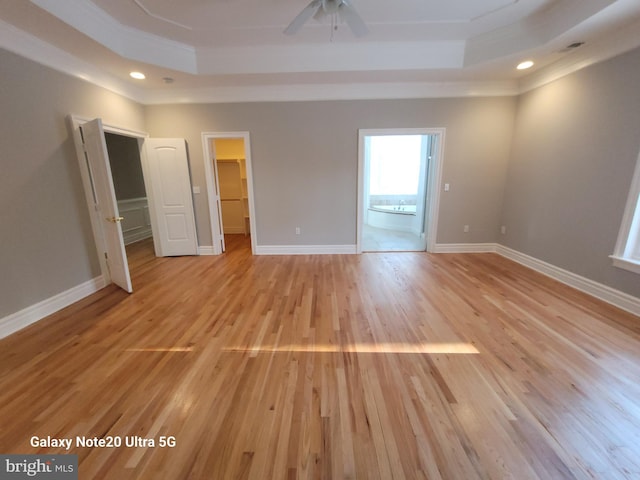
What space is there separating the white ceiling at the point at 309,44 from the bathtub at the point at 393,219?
10.4ft

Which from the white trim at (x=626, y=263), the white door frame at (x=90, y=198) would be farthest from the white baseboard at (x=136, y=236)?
the white trim at (x=626, y=263)

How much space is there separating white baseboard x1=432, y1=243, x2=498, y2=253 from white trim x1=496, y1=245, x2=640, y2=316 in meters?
0.38

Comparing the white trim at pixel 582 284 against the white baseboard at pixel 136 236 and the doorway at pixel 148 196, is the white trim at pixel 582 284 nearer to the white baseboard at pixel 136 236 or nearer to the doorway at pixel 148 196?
the doorway at pixel 148 196

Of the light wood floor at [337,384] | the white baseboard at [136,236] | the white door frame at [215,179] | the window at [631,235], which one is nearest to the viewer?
the light wood floor at [337,384]

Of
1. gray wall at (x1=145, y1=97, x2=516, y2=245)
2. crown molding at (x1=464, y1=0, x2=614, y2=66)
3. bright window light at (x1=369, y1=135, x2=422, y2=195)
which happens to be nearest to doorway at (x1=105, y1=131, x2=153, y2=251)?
gray wall at (x1=145, y1=97, x2=516, y2=245)

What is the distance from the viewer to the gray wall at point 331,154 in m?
4.18

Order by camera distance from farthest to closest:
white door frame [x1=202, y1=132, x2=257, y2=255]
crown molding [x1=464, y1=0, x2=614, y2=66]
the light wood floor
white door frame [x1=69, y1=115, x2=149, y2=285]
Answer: white door frame [x1=202, y1=132, x2=257, y2=255], white door frame [x1=69, y1=115, x2=149, y2=285], crown molding [x1=464, y1=0, x2=614, y2=66], the light wood floor

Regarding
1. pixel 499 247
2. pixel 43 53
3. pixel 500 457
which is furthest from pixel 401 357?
pixel 43 53

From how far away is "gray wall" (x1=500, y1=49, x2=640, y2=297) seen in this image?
262 cm

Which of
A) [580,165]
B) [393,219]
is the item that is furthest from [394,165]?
[580,165]

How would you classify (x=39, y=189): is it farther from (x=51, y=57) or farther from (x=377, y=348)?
(x=377, y=348)

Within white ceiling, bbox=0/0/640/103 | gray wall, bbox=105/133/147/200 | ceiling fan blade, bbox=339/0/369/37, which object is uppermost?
white ceiling, bbox=0/0/640/103

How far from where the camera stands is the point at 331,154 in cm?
436

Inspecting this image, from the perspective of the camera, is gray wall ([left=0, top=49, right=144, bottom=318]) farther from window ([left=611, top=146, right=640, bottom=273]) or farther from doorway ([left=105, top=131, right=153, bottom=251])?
window ([left=611, top=146, right=640, bottom=273])
